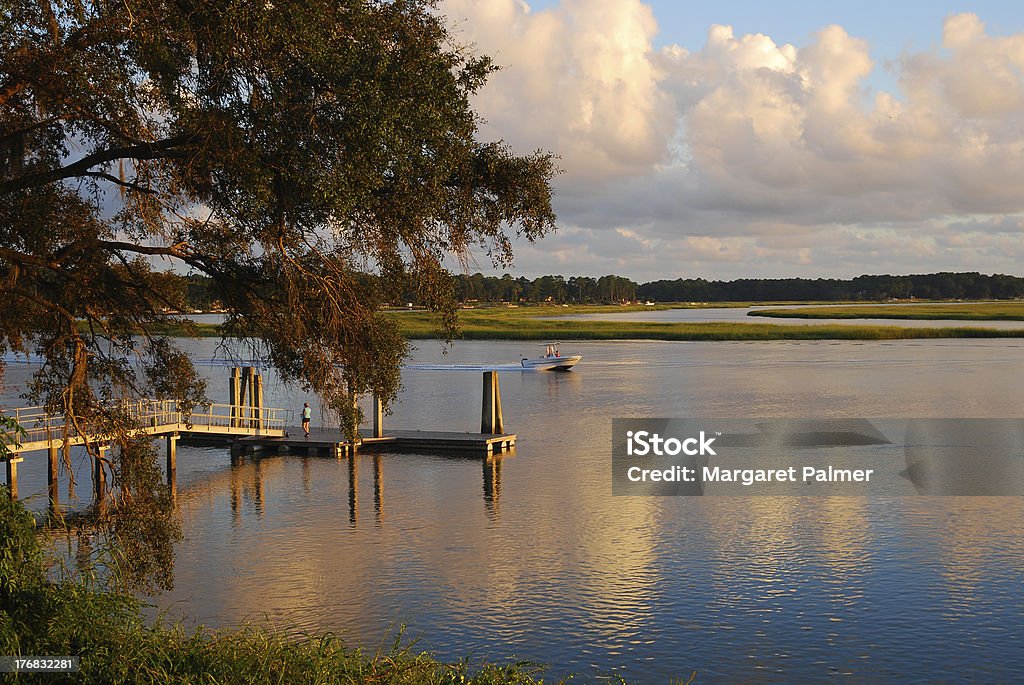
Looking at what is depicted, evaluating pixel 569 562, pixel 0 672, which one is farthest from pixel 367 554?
pixel 0 672

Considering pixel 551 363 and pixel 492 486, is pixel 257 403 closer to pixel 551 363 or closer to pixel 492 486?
pixel 492 486

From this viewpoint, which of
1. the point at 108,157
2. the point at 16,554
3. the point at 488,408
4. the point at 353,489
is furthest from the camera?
the point at 488,408

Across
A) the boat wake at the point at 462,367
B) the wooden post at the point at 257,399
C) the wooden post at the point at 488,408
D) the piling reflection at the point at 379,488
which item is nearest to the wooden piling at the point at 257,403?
the wooden post at the point at 257,399

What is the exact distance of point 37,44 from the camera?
1416 centimetres

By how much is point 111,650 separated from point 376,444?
3422cm

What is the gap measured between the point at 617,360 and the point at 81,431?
94.5m

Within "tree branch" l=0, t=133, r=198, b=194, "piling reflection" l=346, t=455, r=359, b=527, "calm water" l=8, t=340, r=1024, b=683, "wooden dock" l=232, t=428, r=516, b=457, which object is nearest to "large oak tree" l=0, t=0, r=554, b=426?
"tree branch" l=0, t=133, r=198, b=194

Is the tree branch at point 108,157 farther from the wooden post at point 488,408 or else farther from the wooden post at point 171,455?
the wooden post at point 488,408

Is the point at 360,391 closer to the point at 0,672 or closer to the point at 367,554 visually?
the point at 0,672

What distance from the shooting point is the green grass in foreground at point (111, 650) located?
1202cm

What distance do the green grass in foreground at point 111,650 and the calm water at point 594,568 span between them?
25.4 feet

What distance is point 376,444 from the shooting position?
46.6 m

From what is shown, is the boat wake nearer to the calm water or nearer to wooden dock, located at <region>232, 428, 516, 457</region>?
the calm water

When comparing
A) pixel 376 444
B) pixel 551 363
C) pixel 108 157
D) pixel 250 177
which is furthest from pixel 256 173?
pixel 551 363
